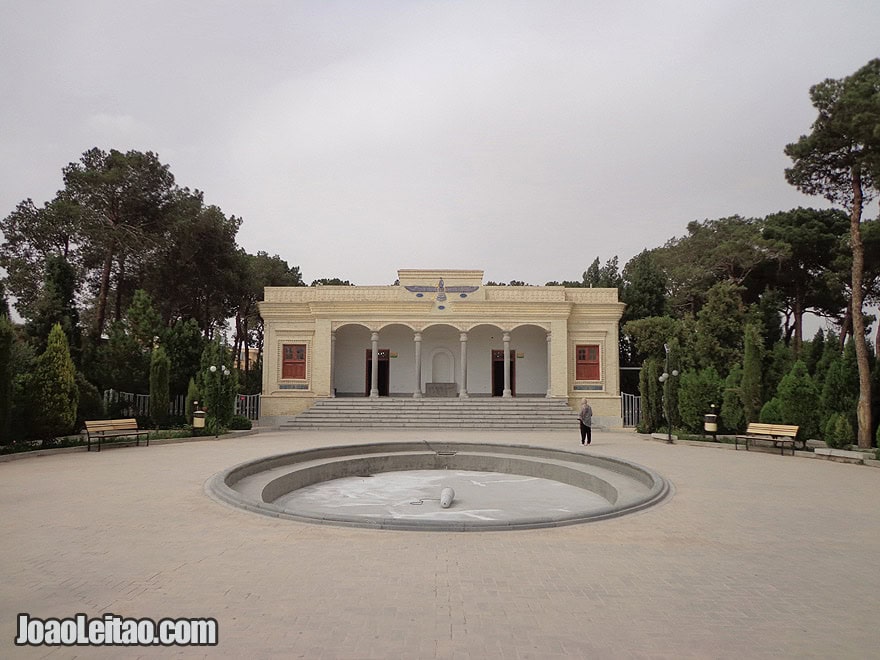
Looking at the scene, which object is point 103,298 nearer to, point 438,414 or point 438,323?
point 438,323

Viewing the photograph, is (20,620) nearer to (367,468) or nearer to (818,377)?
(367,468)

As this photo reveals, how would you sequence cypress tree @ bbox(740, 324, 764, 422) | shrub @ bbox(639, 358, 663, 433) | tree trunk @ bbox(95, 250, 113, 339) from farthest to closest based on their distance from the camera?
tree trunk @ bbox(95, 250, 113, 339) < shrub @ bbox(639, 358, 663, 433) < cypress tree @ bbox(740, 324, 764, 422)

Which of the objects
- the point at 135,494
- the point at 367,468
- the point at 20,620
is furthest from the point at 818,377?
the point at 20,620

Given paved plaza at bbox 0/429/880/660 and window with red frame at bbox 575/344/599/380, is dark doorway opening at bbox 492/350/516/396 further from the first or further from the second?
paved plaza at bbox 0/429/880/660

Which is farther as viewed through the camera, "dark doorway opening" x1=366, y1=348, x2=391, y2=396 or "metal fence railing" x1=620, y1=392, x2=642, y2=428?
"dark doorway opening" x1=366, y1=348, x2=391, y2=396

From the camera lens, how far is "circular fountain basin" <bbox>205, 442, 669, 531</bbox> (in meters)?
7.45

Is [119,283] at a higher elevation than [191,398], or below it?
higher

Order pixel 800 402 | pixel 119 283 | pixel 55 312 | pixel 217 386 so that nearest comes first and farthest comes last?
pixel 800 402 → pixel 217 386 → pixel 55 312 → pixel 119 283

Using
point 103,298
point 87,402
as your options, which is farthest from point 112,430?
point 103,298

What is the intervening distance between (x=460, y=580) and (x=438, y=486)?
7.18 meters

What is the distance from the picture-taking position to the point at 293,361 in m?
26.5

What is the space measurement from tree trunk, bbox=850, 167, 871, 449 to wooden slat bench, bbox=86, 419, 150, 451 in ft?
65.9

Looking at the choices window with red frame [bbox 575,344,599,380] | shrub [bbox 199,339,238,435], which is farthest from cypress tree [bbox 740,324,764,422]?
shrub [bbox 199,339,238,435]

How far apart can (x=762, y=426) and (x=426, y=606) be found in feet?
48.7
